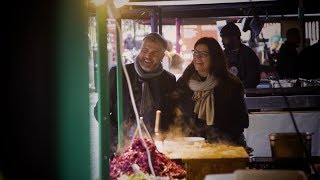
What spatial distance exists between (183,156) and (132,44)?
1099 cm

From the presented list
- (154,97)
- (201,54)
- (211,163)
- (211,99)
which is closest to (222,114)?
(211,99)

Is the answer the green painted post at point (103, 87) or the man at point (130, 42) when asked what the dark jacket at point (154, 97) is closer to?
the green painted post at point (103, 87)

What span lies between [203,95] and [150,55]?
40.4 inches

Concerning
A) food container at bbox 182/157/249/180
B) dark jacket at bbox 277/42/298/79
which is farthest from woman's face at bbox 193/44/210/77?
dark jacket at bbox 277/42/298/79

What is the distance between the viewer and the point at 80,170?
2.59 m

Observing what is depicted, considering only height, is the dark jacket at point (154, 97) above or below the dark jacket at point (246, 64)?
below

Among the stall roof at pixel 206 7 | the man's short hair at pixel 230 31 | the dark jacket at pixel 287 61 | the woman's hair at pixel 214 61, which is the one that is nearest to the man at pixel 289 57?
the dark jacket at pixel 287 61

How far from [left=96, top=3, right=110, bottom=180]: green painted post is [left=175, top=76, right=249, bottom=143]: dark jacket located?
3.00 m

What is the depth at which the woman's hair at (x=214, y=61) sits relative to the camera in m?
5.66

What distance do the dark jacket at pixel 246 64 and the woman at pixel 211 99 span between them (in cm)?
213

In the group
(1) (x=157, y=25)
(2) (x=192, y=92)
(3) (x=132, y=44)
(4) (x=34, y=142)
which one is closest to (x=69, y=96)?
(4) (x=34, y=142)

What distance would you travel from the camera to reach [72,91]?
253 centimetres

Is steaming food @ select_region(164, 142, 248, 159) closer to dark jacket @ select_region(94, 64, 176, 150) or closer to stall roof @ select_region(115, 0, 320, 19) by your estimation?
dark jacket @ select_region(94, 64, 176, 150)

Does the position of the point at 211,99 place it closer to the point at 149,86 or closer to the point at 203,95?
the point at 203,95
